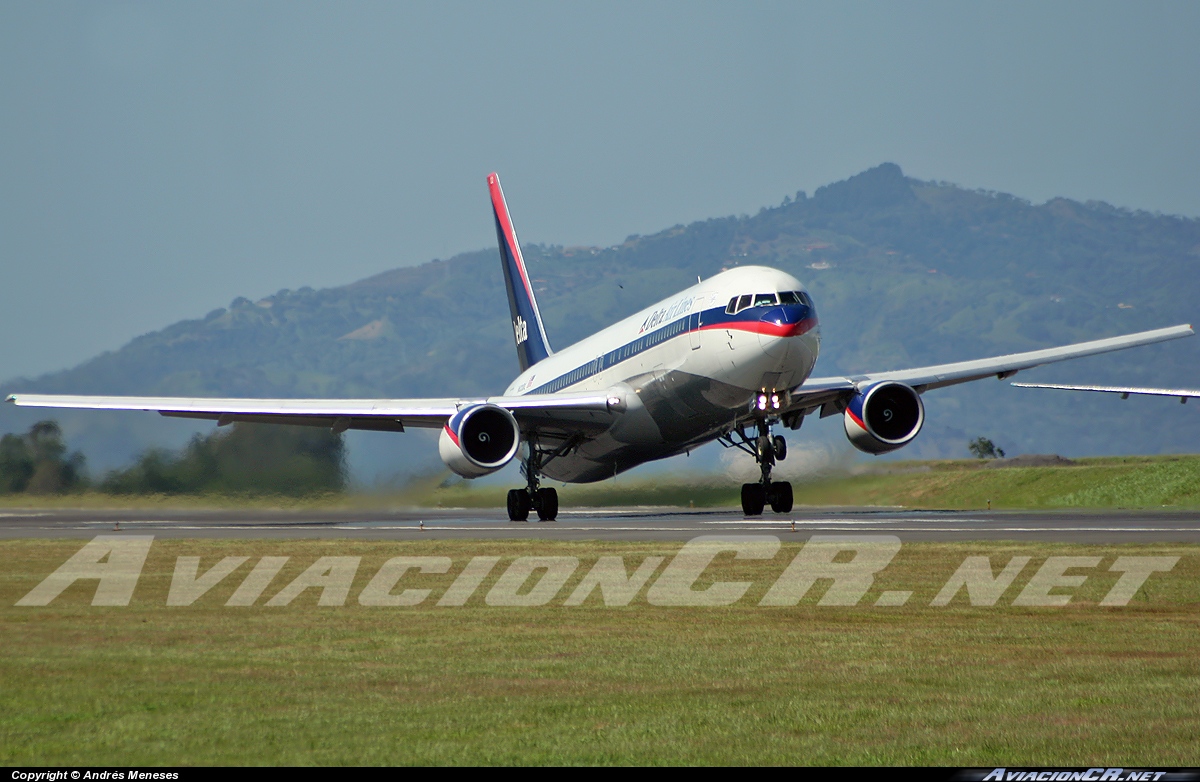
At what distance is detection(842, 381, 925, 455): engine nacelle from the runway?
77.3 inches

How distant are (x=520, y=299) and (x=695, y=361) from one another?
20.3 metres

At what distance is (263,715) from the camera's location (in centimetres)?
975

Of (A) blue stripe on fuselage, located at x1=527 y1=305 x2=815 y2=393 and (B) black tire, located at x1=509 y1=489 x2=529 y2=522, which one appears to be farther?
(B) black tire, located at x1=509 y1=489 x2=529 y2=522

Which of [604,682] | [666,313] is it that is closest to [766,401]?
[666,313]

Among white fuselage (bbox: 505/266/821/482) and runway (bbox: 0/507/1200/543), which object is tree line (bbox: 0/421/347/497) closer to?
runway (bbox: 0/507/1200/543)


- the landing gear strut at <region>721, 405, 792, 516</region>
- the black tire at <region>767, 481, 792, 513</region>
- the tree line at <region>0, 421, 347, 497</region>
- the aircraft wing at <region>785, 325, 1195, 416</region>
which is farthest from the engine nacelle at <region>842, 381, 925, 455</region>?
the tree line at <region>0, 421, 347, 497</region>

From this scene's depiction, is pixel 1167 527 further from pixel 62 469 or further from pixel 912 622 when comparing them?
pixel 62 469

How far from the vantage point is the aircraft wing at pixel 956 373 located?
3790 cm

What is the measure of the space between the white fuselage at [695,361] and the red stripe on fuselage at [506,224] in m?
13.1

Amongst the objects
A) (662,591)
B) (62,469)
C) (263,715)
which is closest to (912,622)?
(662,591)

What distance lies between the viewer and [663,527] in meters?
32.4

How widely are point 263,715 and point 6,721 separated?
64.8 inches

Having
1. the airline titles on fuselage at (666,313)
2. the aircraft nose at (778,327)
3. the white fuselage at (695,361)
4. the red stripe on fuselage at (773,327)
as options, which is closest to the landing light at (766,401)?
the white fuselage at (695,361)

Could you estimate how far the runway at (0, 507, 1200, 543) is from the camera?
27.4m
